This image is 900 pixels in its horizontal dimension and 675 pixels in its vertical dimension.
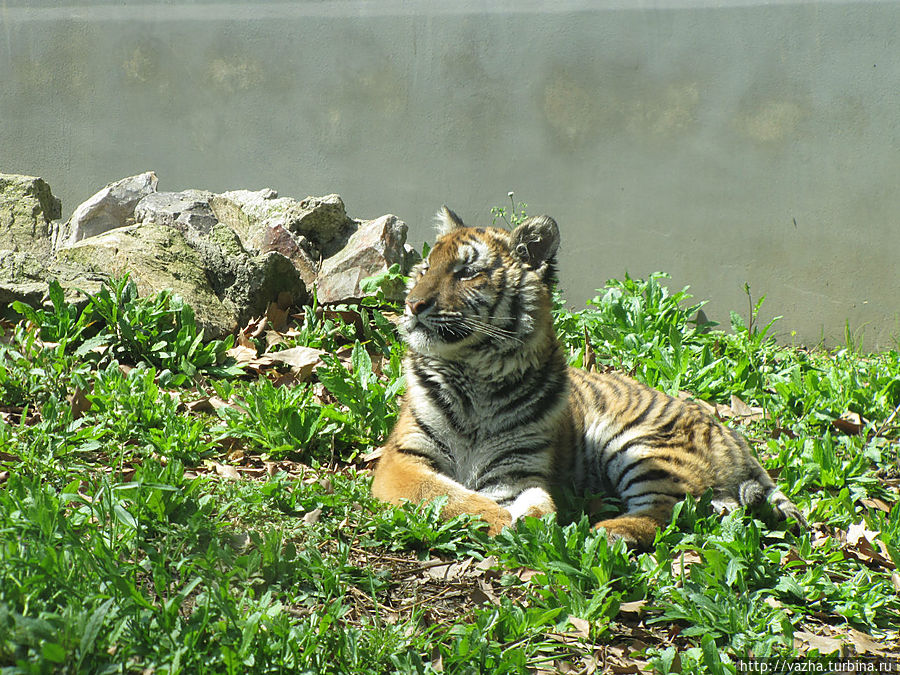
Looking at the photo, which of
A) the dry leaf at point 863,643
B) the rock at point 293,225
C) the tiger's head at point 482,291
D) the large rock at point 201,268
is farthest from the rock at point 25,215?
the dry leaf at point 863,643

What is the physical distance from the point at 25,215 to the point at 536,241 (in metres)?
4.13

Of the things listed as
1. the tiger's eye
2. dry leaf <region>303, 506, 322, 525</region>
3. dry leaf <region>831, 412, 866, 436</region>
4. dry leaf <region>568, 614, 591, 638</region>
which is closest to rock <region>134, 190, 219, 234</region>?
the tiger's eye

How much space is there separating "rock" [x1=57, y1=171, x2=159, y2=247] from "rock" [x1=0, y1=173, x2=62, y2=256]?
0.83ft

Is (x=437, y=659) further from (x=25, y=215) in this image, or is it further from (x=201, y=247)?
(x=25, y=215)

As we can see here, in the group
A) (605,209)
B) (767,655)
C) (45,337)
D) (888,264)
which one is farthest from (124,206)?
(888,264)

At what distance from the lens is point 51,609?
2.14m

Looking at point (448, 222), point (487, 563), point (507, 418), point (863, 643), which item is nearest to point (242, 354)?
point (448, 222)

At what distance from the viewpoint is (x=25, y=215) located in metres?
6.05

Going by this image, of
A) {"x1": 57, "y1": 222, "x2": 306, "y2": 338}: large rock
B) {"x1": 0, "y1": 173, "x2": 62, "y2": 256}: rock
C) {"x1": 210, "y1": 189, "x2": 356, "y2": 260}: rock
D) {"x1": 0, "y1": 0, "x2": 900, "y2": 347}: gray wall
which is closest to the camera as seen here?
{"x1": 57, "y1": 222, "x2": 306, "y2": 338}: large rock

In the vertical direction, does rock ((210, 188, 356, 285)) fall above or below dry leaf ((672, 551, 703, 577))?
above

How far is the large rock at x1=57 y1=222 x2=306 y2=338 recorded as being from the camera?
17.5ft

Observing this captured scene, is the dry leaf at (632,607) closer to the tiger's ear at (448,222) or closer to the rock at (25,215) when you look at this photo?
the tiger's ear at (448,222)

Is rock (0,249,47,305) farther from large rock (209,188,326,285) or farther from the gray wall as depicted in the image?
the gray wall

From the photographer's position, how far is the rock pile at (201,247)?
527 centimetres
